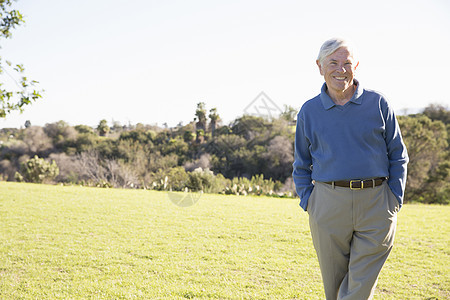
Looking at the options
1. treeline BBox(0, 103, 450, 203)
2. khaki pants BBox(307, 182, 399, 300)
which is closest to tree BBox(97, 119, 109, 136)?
treeline BBox(0, 103, 450, 203)

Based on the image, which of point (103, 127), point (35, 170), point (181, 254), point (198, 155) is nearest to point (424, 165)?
point (198, 155)

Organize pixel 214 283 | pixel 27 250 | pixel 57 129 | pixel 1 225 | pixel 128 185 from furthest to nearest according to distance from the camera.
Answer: pixel 57 129
pixel 128 185
pixel 1 225
pixel 27 250
pixel 214 283

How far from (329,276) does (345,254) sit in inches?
7.2

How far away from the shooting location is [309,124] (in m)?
2.32

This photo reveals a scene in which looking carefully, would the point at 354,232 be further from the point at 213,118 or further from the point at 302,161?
the point at 213,118

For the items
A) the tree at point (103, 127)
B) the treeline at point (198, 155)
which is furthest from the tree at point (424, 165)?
the tree at point (103, 127)

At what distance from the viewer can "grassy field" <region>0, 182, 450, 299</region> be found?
360 centimetres

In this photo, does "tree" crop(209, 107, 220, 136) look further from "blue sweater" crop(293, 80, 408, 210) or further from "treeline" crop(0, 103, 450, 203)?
"blue sweater" crop(293, 80, 408, 210)

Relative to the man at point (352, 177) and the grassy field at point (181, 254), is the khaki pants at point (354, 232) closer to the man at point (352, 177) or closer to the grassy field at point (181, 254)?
the man at point (352, 177)

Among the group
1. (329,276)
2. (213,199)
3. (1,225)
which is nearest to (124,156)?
(213,199)

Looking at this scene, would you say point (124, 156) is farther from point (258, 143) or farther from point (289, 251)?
point (289, 251)

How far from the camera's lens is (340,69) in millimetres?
2158

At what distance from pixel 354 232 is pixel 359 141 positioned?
589 mm

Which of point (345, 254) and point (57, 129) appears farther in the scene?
point (57, 129)
